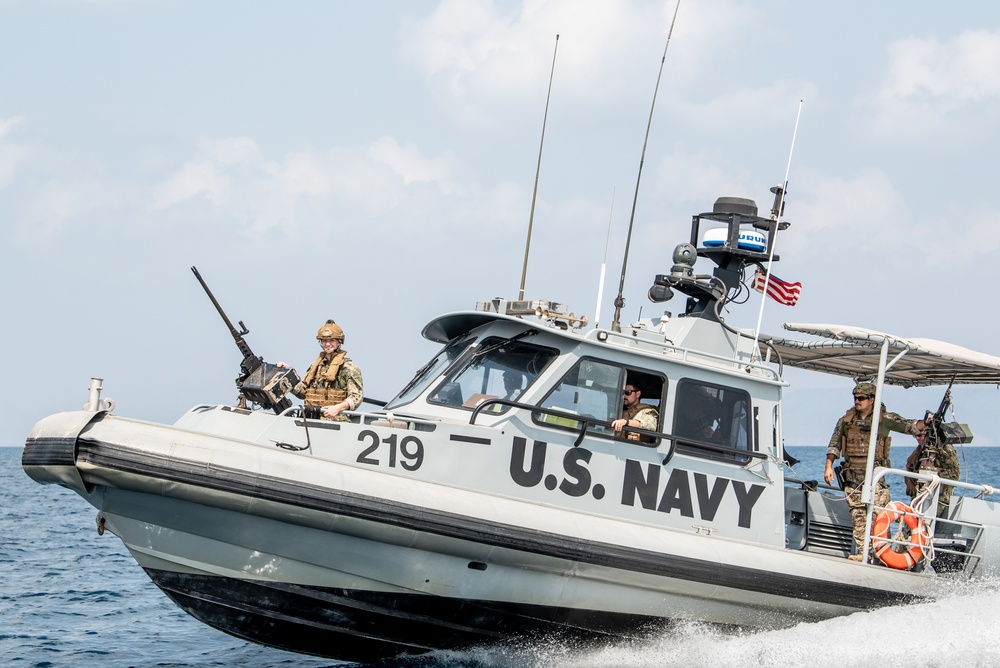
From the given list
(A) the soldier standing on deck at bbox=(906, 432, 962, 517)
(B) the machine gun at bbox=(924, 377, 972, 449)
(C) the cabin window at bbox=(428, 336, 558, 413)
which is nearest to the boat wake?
(A) the soldier standing on deck at bbox=(906, 432, 962, 517)

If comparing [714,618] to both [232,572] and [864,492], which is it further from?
[232,572]

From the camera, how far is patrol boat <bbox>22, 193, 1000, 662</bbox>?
7.28 metres

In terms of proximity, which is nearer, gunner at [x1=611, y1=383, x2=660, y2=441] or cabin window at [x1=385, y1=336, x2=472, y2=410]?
gunner at [x1=611, y1=383, x2=660, y2=441]

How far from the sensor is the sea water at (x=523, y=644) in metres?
8.16

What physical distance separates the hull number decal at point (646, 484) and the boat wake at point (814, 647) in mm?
919

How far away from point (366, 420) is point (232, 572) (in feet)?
4.81

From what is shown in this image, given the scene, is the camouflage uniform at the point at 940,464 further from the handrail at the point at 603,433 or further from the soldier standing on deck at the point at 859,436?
the handrail at the point at 603,433

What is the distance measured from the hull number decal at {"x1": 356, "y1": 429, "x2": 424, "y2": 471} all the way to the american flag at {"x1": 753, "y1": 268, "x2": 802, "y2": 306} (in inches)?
155

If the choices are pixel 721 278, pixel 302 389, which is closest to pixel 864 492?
pixel 721 278

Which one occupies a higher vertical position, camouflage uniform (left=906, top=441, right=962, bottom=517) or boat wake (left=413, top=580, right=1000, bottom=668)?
camouflage uniform (left=906, top=441, right=962, bottom=517)

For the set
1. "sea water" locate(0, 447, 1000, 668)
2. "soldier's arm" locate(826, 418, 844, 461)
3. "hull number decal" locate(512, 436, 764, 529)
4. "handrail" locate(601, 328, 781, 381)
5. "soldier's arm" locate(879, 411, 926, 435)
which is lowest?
"sea water" locate(0, 447, 1000, 668)

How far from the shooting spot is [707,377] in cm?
871

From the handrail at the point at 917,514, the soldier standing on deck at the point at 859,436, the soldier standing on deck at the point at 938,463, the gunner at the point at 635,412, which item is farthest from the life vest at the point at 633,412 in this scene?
the soldier standing on deck at the point at 938,463

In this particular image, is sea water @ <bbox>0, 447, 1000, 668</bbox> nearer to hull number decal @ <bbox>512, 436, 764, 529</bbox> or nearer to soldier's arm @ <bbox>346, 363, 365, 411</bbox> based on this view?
hull number decal @ <bbox>512, 436, 764, 529</bbox>
